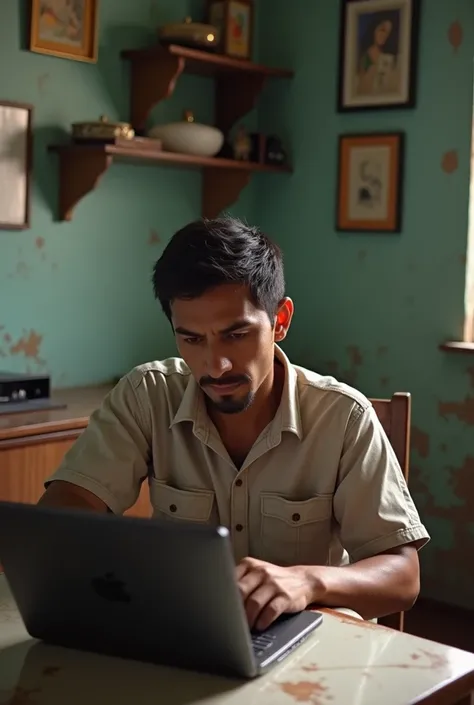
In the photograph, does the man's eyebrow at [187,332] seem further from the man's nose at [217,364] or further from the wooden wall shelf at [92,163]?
the wooden wall shelf at [92,163]

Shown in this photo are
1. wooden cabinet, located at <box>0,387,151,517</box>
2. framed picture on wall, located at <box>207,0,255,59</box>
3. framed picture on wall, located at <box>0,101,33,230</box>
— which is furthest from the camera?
framed picture on wall, located at <box>207,0,255,59</box>

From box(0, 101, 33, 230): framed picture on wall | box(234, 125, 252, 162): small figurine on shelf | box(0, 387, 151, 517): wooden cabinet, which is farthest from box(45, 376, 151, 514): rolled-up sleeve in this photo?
box(234, 125, 252, 162): small figurine on shelf

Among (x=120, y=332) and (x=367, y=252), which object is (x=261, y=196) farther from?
(x=120, y=332)

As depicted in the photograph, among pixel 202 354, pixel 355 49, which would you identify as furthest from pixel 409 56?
pixel 202 354

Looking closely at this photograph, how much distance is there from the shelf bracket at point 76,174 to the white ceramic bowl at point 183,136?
0.87ft

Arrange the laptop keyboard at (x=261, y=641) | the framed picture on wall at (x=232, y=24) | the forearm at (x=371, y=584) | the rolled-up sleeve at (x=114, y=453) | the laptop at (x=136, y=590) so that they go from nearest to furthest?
1. the laptop at (x=136, y=590)
2. the laptop keyboard at (x=261, y=641)
3. the forearm at (x=371, y=584)
4. the rolled-up sleeve at (x=114, y=453)
5. the framed picture on wall at (x=232, y=24)

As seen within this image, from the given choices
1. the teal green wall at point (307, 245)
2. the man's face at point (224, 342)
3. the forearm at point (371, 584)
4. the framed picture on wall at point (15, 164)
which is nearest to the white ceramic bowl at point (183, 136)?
the teal green wall at point (307, 245)

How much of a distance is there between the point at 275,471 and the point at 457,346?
1.74 m

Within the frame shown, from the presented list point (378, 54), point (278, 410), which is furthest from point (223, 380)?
point (378, 54)

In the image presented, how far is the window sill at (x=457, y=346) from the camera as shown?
10.9 ft

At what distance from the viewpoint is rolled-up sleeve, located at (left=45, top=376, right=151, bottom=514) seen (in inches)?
69.4

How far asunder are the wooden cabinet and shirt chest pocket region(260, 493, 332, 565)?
98 cm

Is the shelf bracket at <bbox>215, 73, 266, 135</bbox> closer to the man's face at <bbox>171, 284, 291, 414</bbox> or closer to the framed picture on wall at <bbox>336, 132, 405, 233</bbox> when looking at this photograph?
the framed picture on wall at <bbox>336, 132, 405, 233</bbox>

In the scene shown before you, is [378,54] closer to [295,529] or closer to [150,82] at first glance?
[150,82]
